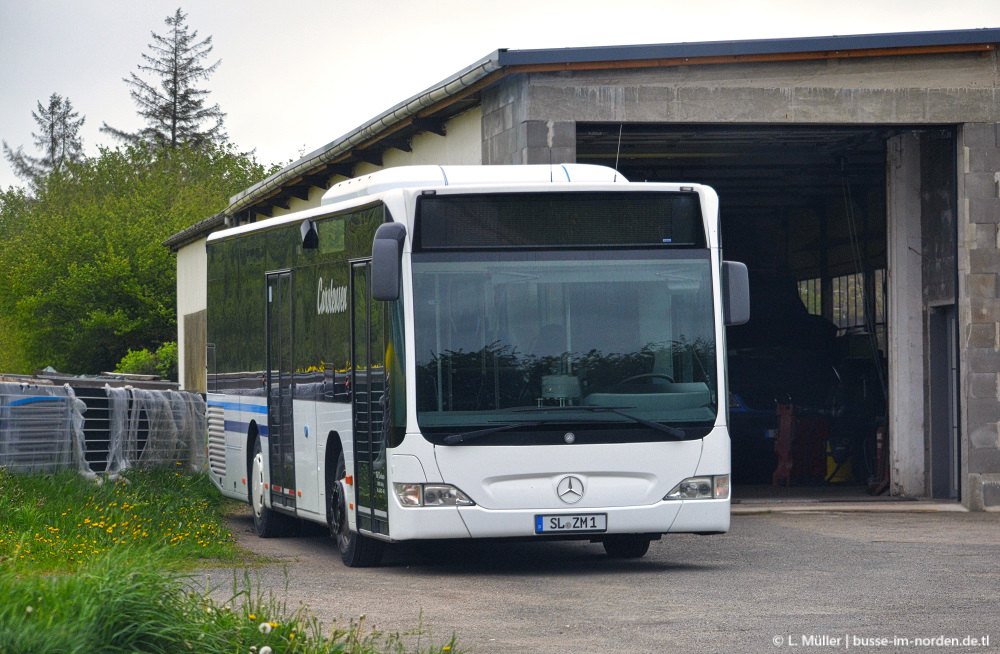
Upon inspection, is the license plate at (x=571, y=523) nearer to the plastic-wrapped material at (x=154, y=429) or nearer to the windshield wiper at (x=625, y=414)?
the windshield wiper at (x=625, y=414)

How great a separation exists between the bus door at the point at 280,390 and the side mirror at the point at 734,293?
13.9ft

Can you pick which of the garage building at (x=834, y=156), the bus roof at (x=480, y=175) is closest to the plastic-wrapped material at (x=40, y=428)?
the garage building at (x=834, y=156)

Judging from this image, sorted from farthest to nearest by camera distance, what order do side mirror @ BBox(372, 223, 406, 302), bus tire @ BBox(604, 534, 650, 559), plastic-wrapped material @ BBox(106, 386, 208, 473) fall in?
plastic-wrapped material @ BBox(106, 386, 208, 473) < bus tire @ BBox(604, 534, 650, 559) < side mirror @ BBox(372, 223, 406, 302)

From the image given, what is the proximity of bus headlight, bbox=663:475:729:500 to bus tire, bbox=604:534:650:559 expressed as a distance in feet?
3.83

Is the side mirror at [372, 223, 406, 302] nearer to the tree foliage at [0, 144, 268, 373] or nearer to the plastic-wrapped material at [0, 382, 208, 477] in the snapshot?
the plastic-wrapped material at [0, 382, 208, 477]

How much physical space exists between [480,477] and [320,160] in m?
15.0

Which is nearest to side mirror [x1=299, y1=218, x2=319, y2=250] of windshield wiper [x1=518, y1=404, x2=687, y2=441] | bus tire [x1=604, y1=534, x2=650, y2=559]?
windshield wiper [x1=518, y1=404, x2=687, y2=441]

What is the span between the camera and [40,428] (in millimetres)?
17641

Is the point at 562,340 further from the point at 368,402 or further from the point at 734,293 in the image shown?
the point at 368,402

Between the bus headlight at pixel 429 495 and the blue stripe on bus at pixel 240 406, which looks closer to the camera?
the bus headlight at pixel 429 495

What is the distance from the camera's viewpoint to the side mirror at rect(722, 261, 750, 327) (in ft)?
38.0

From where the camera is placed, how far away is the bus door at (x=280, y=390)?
14.2m

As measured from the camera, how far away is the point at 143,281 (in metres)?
59.7

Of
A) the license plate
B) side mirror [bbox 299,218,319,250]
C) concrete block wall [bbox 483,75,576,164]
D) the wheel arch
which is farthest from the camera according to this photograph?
concrete block wall [bbox 483,75,576,164]
